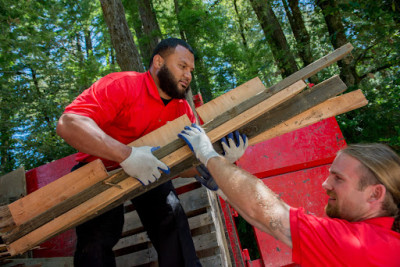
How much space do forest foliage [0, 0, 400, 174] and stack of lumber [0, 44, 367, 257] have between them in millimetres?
3783

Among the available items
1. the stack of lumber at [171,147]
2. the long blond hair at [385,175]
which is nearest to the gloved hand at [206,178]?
the stack of lumber at [171,147]

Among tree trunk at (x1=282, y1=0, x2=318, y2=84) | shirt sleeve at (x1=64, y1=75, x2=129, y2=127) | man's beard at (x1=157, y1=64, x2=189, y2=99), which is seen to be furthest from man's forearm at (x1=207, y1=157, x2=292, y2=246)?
tree trunk at (x1=282, y1=0, x2=318, y2=84)

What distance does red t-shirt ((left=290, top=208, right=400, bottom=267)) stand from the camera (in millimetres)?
1398

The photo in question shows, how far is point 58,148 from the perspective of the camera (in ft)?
31.7

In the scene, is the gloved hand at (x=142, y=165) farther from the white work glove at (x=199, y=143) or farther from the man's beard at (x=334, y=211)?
the man's beard at (x=334, y=211)

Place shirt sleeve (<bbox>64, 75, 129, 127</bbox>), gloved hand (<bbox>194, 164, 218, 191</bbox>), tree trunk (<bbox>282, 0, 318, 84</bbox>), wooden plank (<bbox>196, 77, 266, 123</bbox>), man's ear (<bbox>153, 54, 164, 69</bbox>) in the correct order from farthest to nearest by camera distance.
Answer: tree trunk (<bbox>282, 0, 318, 84</bbox>)
man's ear (<bbox>153, 54, 164, 69</bbox>)
gloved hand (<bbox>194, 164, 218, 191</bbox>)
wooden plank (<bbox>196, 77, 266, 123</bbox>)
shirt sleeve (<bbox>64, 75, 129, 127</bbox>)

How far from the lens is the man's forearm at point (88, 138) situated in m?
1.87

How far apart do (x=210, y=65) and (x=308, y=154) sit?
9.28 meters

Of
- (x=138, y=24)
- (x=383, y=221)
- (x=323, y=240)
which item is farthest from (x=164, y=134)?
(x=138, y=24)

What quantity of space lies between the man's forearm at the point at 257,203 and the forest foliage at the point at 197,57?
14.3 feet

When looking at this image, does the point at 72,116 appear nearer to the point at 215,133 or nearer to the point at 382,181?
the point at 215,133

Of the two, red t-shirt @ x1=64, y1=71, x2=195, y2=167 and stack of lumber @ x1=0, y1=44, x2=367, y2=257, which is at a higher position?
red t-shirt @ x1=64, y1=71, x2=195, y2=167

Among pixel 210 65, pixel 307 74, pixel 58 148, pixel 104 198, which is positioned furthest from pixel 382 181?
pixel 210 65

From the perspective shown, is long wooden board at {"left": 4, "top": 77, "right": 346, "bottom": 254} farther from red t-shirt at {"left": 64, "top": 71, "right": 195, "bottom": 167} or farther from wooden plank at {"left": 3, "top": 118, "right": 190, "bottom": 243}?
red t-shirt at {"left": 64, "top": 71, "right": 195, "bottom": 167}
